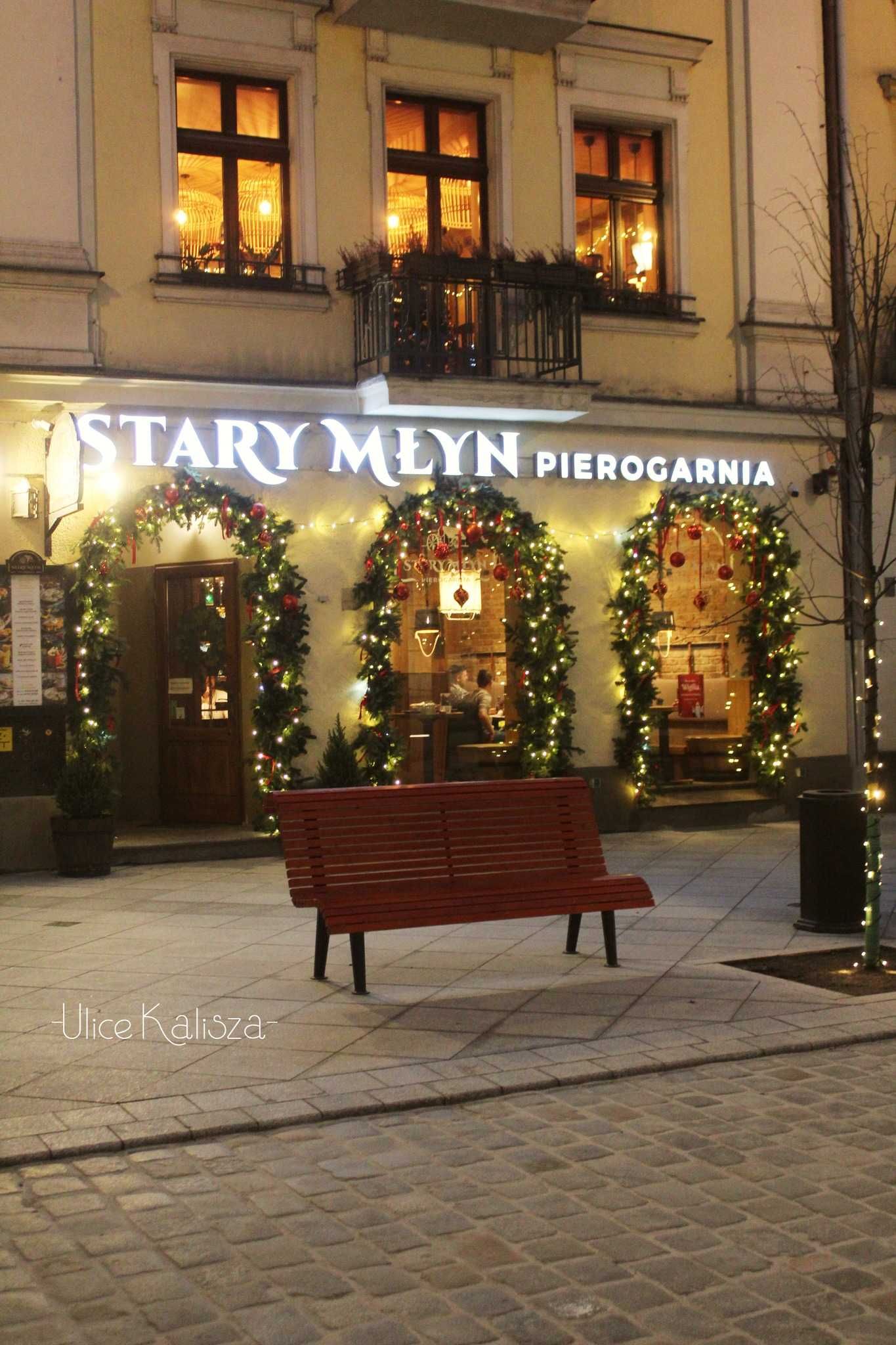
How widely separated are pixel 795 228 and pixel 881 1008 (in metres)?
11.4

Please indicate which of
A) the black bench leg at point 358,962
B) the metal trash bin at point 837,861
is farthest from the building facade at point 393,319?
the black bench leg at point 358,962

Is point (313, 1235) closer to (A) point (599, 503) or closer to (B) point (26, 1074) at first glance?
(B) point (26, 1074)

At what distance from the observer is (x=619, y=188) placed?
646 inches

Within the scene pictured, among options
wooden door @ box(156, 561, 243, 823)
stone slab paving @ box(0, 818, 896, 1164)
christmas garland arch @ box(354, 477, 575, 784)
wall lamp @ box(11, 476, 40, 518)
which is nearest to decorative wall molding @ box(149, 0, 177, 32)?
wall lamp @ box(11, 476, 40, 518)

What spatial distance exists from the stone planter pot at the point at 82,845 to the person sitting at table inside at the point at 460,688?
185 inches

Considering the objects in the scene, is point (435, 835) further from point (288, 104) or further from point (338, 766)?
point (288, 104)

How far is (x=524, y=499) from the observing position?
1560 cm

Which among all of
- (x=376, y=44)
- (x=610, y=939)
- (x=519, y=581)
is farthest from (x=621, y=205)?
(x=610, y=939)

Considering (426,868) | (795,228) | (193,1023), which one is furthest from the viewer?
(795,228)

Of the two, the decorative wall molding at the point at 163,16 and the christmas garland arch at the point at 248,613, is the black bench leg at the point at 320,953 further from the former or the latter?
the decorative wall molding at the point at 163,16

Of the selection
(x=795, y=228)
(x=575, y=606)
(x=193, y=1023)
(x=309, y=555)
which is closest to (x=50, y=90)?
(x=309, y=555)

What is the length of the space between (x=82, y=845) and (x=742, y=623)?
307 inches

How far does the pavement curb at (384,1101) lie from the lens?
5668 millimetres

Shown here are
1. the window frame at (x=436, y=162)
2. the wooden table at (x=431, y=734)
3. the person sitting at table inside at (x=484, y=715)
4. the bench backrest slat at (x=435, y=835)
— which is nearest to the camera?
the bench backrest slat at (x=435, y=835)
